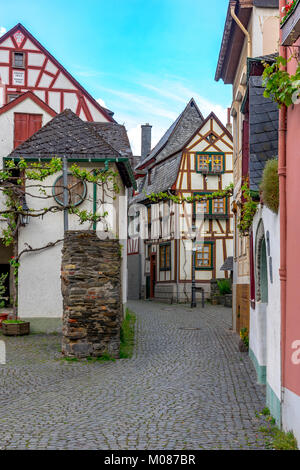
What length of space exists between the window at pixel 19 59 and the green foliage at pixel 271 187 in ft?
64.4

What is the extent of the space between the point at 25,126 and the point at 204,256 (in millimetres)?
14094

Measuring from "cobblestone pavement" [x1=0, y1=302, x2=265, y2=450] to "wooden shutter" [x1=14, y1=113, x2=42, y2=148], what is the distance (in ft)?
21.7

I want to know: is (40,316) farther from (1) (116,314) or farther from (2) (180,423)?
(2) (180,423)

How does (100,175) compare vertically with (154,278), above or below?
above

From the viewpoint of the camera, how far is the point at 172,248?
1160 inches

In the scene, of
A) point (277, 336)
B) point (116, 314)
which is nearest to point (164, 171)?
point (116, 314)

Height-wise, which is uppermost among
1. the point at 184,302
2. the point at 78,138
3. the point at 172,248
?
the point at 78,138

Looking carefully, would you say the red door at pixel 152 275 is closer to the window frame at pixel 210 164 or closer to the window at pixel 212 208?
the window at pixel 212 208

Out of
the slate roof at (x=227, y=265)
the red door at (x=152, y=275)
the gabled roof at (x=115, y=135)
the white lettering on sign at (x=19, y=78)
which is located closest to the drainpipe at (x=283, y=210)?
the gabled roof at (x=115, y=135)

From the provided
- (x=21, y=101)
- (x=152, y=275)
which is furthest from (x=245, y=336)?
(x=152, y=275)

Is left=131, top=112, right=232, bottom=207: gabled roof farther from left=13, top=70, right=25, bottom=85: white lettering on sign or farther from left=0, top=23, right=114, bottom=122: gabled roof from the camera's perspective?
left=13, top=70, right=25, bottom=85: white lettering on sign

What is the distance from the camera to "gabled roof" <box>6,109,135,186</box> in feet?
49.8

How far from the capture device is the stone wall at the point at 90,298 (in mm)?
11266
